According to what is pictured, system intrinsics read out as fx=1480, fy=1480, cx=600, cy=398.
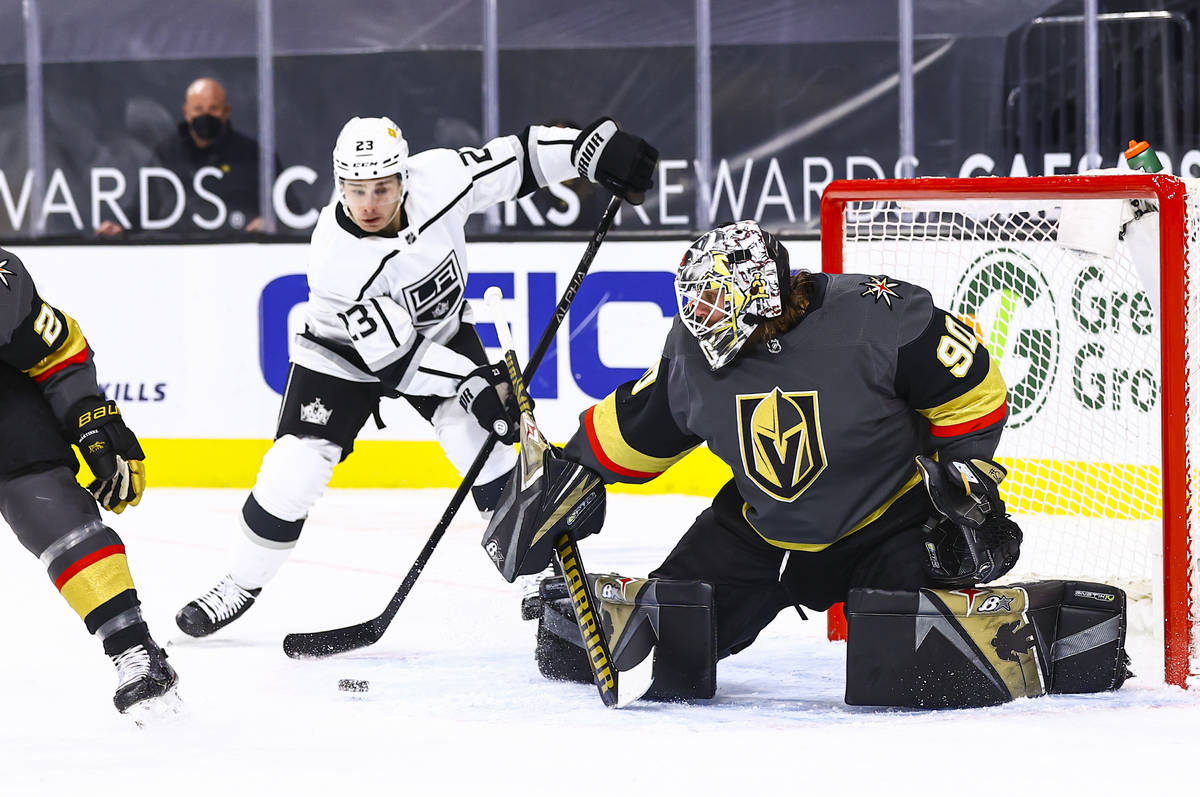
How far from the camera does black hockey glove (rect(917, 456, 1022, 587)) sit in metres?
2.24

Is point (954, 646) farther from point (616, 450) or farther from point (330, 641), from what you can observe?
point (330, 641)

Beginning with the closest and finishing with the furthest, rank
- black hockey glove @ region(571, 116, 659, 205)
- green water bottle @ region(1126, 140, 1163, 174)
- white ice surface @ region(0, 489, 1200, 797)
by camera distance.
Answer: white ice surface @ region(0, 489, 1200, 797) < green water bottle @ region(1126, 140, 1163, 174) < black hockey glove @ region(571, 116, 659, 205)

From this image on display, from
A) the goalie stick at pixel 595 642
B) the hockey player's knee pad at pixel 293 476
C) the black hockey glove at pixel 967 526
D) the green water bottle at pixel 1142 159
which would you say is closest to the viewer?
the black hockey glove at pixel 967 526

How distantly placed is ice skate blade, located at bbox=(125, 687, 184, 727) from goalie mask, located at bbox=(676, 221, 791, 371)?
100 centimetres

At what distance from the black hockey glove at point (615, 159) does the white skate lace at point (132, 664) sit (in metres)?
1.44

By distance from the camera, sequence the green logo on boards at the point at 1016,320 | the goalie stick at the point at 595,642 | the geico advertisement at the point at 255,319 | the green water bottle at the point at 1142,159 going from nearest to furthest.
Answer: the goalie stick at the point at 595,642
the green water bottle at the point at 1142,159
the green logo on boards at the point at 1016,320
the geico advertisement at the point at 255,319

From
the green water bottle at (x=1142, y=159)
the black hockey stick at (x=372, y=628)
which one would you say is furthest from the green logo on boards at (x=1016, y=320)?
the black hockey stick at (x=372, y=628)

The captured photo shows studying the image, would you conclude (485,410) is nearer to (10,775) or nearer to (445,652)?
(445,652)

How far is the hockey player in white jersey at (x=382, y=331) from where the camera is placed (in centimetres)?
297

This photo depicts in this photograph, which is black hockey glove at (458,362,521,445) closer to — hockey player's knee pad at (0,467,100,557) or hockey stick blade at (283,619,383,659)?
hockey stick blade at (283,619,383,659)

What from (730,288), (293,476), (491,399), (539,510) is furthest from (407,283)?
(730,288)

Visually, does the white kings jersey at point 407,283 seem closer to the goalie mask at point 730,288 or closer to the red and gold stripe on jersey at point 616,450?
the red and gold stripe on jersey at point 616,450

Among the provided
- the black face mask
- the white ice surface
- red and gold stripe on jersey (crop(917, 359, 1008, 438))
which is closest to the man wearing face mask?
the black face mask

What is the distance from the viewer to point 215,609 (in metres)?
3.05
